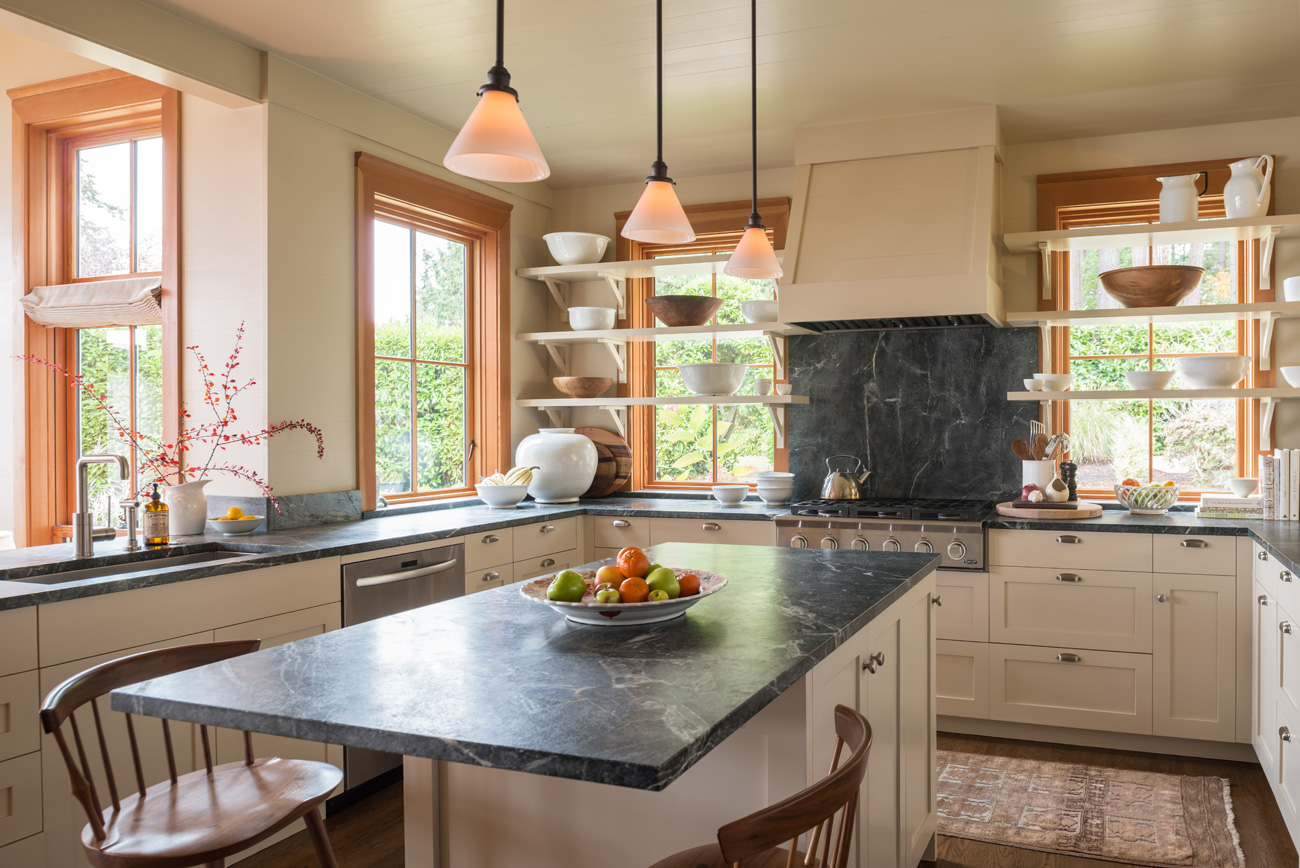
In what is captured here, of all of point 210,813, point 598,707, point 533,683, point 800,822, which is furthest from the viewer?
point 210,813

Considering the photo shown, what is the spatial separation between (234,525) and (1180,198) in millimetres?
3811

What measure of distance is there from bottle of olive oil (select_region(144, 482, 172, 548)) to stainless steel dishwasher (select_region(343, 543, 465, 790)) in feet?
1.87

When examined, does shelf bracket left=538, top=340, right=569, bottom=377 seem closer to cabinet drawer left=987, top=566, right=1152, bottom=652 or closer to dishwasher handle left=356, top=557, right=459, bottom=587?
dishwasher handle left=356, top=557, right=459, bottom=587

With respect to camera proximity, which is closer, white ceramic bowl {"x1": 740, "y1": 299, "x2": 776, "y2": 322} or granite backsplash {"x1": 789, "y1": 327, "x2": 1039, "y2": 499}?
granite backsplash {"x1": 789, "y1": 327, "x2": 1039, "y2": 499}

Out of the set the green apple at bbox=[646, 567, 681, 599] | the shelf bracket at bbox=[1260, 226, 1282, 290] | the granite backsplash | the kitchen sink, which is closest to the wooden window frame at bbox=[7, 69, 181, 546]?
the kitchen sink

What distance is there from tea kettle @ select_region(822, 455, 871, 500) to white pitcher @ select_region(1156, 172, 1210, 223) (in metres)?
1.65

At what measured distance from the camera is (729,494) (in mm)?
4398

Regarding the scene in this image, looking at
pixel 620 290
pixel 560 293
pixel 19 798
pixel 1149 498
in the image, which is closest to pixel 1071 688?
pixel 1149 498

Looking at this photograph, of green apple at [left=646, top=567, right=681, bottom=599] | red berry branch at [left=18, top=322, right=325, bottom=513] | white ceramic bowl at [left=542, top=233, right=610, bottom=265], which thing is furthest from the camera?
white ceramic bowl at [left=542, top=233, right=610, bottom=265]

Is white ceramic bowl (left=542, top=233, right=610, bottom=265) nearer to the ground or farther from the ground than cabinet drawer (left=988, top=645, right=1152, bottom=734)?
farther from the ground

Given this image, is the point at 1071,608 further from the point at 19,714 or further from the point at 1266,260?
the point at 19,714

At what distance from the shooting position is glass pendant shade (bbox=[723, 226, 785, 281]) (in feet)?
8.77

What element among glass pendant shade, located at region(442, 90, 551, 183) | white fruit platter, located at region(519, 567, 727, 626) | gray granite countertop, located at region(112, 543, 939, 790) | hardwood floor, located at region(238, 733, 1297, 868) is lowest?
hardwood floor, located at region(238, 733, 1297, 868)

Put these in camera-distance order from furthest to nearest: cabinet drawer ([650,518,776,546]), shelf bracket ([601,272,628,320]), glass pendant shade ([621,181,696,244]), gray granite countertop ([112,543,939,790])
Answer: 1. shelf bracket ([601,272,628,320])
2. cabinet drawer ([650,518,776,546])
3. glass pendant shade ([621,181,696,244])
4. gray granite countertop ([112,543,939,790])
